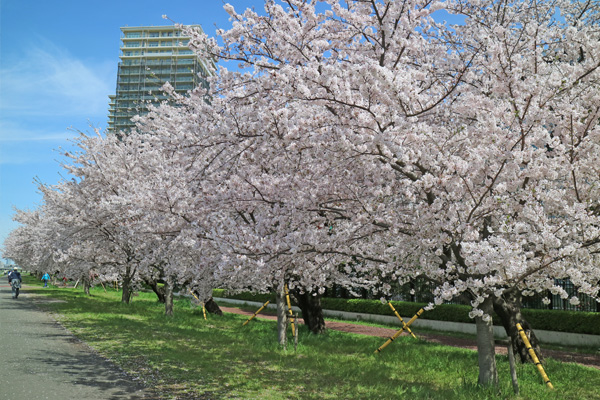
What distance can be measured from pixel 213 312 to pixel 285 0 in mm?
18164

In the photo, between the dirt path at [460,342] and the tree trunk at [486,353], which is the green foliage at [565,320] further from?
the tree trunk at [486,353]

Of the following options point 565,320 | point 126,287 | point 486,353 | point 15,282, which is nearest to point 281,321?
point 486,353

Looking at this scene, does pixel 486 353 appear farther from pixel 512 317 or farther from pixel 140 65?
pixel 140 65

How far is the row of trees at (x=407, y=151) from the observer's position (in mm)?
6332

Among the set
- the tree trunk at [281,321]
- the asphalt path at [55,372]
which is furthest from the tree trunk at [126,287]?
the tree trunk at [281,321]

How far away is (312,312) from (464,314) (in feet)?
25.9

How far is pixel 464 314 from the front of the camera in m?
20.1

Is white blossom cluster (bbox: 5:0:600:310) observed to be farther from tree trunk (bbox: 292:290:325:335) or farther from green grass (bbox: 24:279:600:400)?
tree trunk (bbox: 292:290:325:335)

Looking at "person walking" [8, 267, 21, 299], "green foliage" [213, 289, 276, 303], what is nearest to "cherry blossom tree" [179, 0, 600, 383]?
"green foliage" [213, 289, 276, 303]

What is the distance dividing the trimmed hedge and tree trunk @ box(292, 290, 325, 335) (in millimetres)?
6701

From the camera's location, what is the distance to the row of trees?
6.33m

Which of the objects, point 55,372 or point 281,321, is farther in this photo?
point 281,321

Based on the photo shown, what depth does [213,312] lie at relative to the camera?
23.1 m

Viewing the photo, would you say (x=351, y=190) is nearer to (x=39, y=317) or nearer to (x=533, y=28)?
(x=533, y=28)
